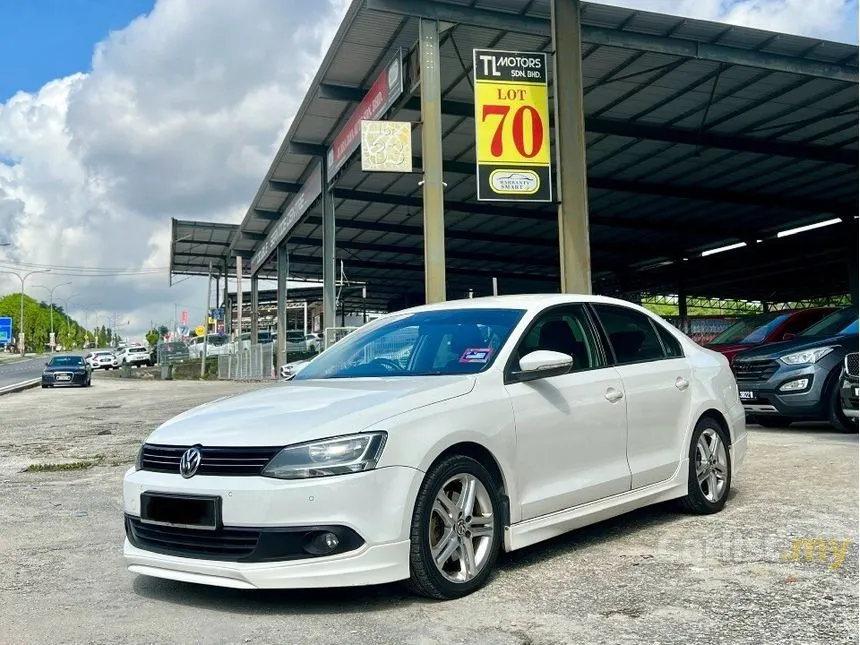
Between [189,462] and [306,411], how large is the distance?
1.93 feet

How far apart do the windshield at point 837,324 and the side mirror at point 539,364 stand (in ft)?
24.6

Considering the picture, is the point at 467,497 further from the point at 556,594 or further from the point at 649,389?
the point at 649,389

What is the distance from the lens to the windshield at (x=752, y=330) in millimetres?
13375

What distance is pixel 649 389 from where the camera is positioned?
216 inches

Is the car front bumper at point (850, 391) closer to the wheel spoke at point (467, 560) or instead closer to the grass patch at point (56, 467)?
the wheel spoke at point (467, 560)

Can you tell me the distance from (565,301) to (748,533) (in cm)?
184

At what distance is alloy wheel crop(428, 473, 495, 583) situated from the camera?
13.4ft

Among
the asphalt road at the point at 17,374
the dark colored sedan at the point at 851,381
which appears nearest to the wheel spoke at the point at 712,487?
the dark colored sedan at the point at 851,381

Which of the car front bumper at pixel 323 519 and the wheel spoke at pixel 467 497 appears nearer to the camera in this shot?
the car front bumper at pixel 323 519

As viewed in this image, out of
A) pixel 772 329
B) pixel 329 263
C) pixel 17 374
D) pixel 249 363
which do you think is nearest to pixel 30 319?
pixel 17 374

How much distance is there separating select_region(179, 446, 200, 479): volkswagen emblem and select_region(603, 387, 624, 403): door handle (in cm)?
240

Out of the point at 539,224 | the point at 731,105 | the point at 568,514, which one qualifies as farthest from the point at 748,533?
the point at 539,224

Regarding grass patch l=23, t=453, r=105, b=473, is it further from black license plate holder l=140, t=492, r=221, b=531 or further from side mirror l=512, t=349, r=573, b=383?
side mirror l=512, t=349, r=573, b=383

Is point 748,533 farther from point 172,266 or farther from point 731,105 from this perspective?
point 172,266
